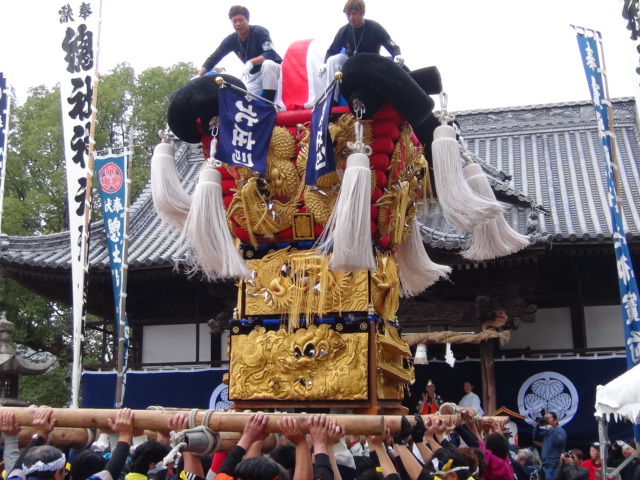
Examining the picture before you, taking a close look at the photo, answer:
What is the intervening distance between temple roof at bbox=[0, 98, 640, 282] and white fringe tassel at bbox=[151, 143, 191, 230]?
3.38m

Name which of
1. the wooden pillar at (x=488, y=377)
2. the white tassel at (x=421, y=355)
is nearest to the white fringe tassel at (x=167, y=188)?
the white tassel at (x=421, y=355)

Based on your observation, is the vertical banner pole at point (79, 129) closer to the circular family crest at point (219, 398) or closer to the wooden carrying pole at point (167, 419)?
the circular family crest at point (219, 398)

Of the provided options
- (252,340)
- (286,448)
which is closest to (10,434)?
(286,448)

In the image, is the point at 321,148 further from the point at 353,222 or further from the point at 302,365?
the point at 302,365

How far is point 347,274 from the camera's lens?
188 inches

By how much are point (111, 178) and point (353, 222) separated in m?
5.66

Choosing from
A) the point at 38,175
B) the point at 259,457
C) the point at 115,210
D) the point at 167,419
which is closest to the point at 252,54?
the point at 167,419

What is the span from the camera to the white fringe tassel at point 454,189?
15.4 feet

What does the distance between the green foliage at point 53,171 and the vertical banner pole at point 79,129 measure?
7.97 m

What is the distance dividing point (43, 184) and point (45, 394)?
16.5 ft

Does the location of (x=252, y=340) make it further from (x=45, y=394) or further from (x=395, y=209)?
(x=45, y=394)

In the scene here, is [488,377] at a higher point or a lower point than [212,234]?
lower

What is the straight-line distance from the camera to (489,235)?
210 inches

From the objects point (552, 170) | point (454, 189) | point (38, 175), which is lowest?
point (454, 189)
